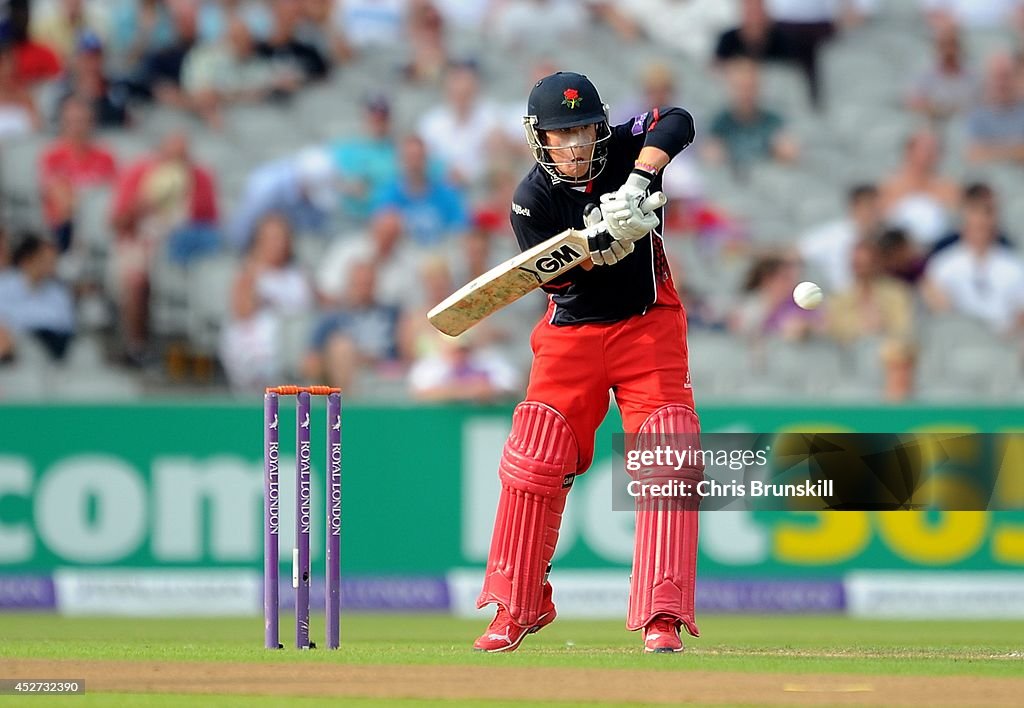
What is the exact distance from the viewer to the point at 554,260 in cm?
548

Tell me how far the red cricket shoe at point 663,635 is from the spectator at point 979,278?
5.76m

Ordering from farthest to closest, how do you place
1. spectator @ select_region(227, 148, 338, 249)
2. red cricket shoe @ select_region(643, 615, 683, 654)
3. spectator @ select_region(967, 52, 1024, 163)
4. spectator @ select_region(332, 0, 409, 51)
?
spectator @ select_region(332, 0, 409, 51) → spectator @ select_region(967, 52, 1024, 163) → spectator @ select_region(227, 148, 338, 249) → red cricket shoe @ select_region(643, 615, 683, 654)

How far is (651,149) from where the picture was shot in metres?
5.45

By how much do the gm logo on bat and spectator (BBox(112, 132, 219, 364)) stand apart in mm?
5989

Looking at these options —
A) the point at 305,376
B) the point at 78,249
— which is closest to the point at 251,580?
the point at 305,376

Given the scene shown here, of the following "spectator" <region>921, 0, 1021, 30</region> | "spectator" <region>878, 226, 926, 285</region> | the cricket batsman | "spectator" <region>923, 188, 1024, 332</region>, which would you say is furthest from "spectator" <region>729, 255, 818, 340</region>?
the cricket batsman

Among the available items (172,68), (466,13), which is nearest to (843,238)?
(466,13)

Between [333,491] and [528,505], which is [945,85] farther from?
[333,491]

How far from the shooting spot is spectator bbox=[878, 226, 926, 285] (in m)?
10.9

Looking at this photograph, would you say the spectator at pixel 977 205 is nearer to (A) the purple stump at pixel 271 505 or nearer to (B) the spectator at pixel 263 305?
(B) the spectator at pixel 263 305

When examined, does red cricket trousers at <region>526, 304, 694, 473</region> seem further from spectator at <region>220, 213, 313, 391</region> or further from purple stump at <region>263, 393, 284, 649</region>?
spectator at <region>220, 213, 313, 391</region>

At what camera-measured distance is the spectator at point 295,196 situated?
37.5ft

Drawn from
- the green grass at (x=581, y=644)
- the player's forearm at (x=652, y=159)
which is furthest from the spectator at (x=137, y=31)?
the player's forearm at (x=652, y=159)

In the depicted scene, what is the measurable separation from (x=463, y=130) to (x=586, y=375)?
6.50 metres
